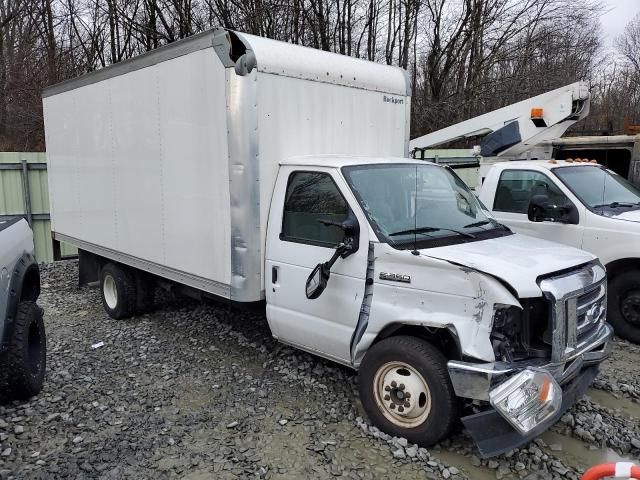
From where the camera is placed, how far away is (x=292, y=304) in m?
4.51

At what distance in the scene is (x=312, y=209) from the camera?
4.41 metres

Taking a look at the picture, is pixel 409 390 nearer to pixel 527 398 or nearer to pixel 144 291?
pixel 527 398

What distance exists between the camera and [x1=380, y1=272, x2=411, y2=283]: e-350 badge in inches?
148

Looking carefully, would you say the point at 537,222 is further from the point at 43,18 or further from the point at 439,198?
the point at 43,18

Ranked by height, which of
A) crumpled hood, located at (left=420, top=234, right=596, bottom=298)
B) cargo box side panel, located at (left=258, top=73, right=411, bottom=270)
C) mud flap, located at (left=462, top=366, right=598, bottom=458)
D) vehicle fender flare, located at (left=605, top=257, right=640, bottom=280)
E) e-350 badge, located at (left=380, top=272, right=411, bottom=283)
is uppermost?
cargo box side panel, located at (left=258, top=73, right=411, bottom=270)

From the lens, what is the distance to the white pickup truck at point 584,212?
5.84 metres

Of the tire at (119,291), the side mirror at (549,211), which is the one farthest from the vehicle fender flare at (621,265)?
the tire at (119,291)

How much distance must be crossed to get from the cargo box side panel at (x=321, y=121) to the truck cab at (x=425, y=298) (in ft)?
0.62

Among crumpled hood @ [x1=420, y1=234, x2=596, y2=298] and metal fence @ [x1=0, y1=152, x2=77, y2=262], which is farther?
metal fence @ [x1=0, y1=152, x2=77, y2=262]

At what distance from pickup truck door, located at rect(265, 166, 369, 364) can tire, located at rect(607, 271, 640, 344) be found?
3.53m

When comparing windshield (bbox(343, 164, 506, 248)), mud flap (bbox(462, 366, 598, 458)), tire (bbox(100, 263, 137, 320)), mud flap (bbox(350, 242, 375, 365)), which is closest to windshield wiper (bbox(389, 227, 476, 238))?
windshield (bbox(343, 164, 506, 248))

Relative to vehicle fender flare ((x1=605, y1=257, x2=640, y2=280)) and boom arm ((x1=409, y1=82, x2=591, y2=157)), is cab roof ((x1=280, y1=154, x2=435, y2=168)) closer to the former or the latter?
vehicle fender flare ((x1=605, y1=257, x2=640, y2=280))

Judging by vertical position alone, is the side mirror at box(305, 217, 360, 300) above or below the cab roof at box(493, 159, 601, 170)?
below

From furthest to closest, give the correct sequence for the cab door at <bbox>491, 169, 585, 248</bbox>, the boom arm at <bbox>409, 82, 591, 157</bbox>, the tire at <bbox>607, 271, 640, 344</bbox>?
the boom arm at <bbox>409, 82, 591, 157</bbox>
the cab door at <bbox>491, 169, 585, 248</bbox>
the tire at <bbox>607, 271, 640, 344</bbox>
